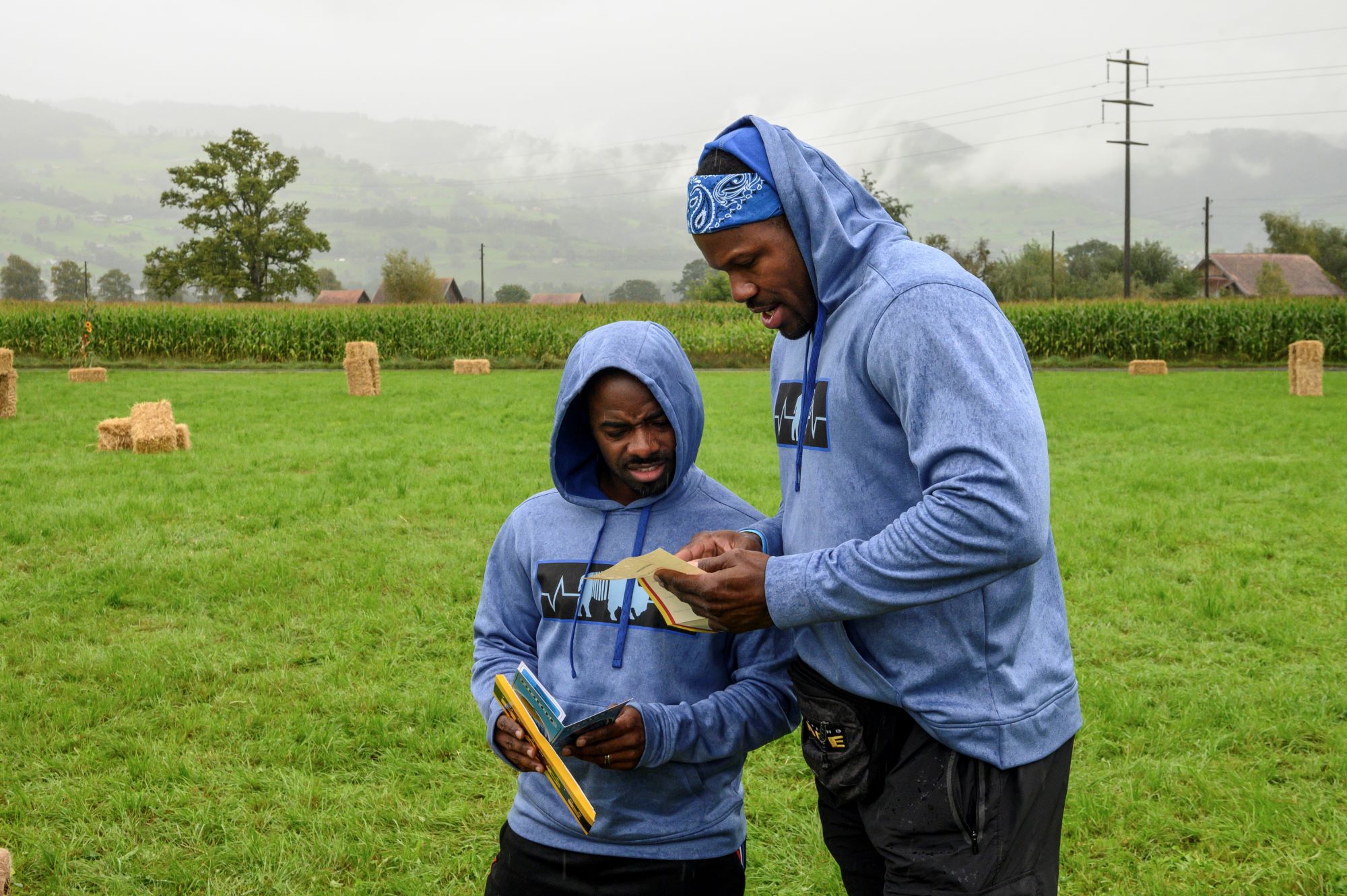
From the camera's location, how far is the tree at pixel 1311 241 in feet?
275

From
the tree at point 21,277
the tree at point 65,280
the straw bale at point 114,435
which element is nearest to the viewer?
the straw bale at point 114,435

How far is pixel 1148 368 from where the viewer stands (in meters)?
23.5

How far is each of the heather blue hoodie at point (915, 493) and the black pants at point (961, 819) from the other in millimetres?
46

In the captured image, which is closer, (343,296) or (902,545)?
(902,545)

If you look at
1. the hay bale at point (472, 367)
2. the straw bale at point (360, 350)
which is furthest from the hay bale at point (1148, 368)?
the straw bale at point (360, 350)

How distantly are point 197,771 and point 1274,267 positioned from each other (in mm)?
76439

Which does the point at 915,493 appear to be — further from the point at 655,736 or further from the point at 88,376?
the point at 88,376

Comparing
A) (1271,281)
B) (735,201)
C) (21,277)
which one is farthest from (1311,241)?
(21,277)

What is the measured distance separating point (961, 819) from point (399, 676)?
3.75m

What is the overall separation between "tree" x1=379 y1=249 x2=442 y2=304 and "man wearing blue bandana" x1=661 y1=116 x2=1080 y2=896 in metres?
85.3

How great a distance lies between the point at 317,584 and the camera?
6445 mm

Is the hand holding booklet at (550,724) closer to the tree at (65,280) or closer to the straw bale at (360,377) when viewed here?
the straw bale at (360,377)

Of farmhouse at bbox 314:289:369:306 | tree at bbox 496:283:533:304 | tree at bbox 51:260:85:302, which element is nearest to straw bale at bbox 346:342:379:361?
farmhouse at bbox 314:289:369:306

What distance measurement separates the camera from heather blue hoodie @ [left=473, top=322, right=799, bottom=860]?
2125 mm
